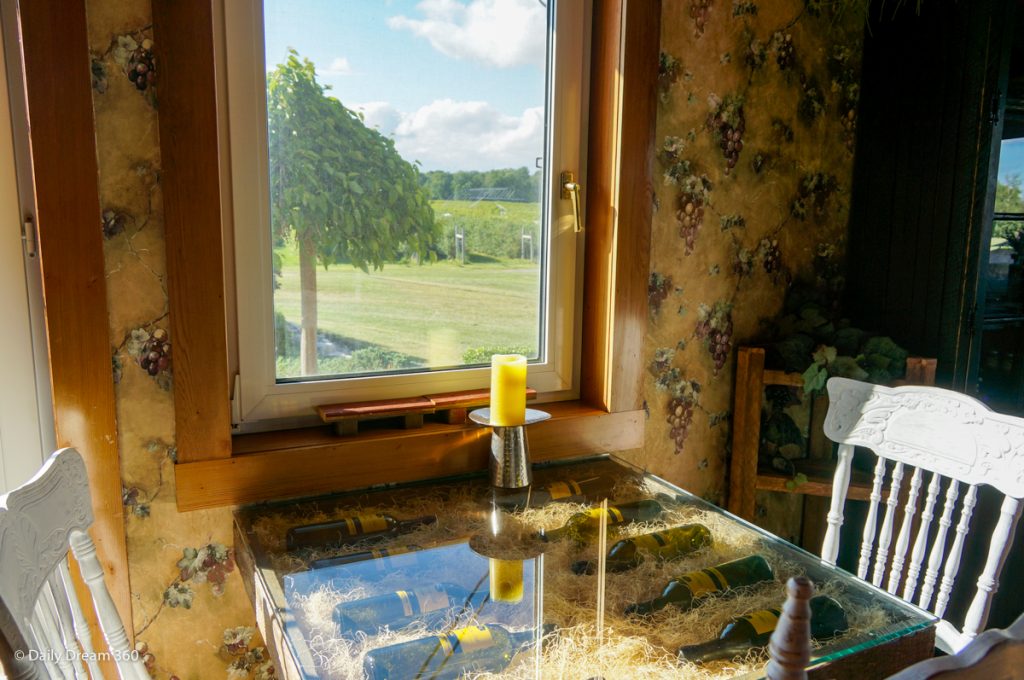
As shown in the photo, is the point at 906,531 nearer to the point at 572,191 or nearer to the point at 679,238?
the point at 679,238

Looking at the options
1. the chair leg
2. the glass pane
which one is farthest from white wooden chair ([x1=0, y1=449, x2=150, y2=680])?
the glass pane

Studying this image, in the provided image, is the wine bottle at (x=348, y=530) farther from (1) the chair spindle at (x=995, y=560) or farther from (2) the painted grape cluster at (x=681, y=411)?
(1) the chair spindle at (x=995, y=560)

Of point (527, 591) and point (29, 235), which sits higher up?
point (29, 235)

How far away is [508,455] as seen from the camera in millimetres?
1591

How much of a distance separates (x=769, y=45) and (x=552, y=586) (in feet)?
5.38

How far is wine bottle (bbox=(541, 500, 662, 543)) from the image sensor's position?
137 centimetres

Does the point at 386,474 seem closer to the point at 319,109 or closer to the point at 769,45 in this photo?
→ the point at 319,109

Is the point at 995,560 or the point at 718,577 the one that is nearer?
the point at 718,577

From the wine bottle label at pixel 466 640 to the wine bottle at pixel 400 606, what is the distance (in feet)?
0.22

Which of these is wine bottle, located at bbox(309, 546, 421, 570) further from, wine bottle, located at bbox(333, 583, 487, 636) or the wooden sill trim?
the wooden sill trim

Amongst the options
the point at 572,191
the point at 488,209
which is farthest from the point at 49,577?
the point at 572,191

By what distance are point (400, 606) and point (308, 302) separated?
2.54ft

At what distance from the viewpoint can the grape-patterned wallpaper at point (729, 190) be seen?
1934mm

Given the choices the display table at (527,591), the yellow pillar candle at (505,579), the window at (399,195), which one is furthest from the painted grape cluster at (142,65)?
the yellow pillar candle at (505,579)
